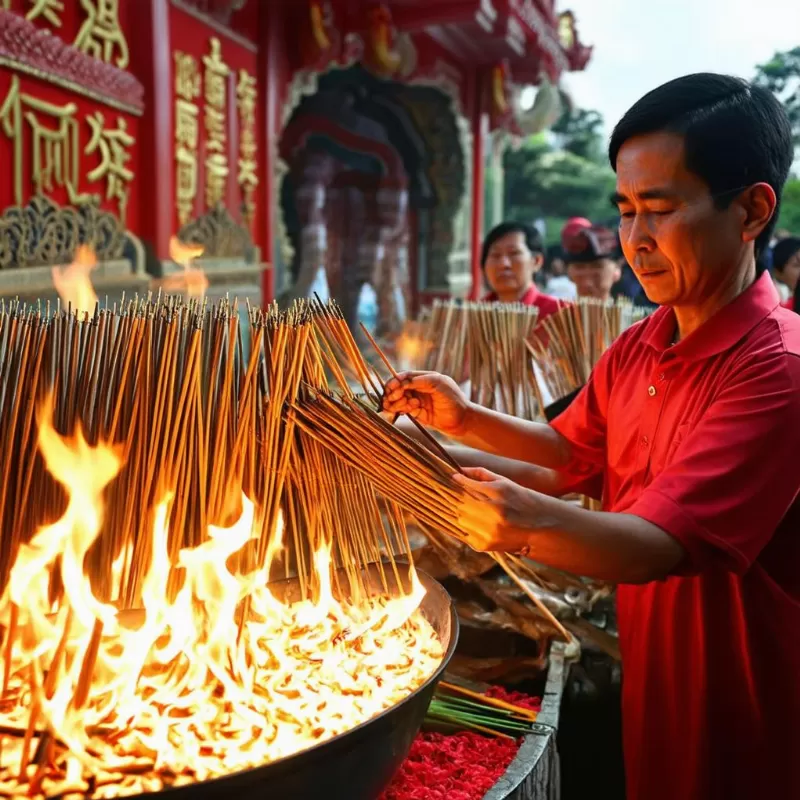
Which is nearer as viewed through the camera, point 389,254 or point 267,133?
point 267,133

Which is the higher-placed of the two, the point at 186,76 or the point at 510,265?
the point at 186,76

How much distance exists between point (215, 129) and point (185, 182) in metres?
0.56

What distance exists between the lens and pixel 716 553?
1045mm

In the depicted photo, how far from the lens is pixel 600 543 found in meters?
1.01

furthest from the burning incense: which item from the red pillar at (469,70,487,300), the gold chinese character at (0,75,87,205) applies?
the red pillar at (469,70,487,300)

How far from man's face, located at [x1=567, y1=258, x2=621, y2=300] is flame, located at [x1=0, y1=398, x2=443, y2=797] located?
9.50 feet

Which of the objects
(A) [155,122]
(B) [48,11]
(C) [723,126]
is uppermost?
(B) [48,11]

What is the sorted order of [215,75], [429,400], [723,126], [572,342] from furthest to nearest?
1. [215,75]
2. [572,342]
3. [429,400]
4. [723,126]

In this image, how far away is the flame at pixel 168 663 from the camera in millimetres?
978

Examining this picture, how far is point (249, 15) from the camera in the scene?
5.34m

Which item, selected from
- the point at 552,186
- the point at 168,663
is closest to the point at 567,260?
the point at 168,663

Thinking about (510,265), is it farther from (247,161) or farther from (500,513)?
(500,513)

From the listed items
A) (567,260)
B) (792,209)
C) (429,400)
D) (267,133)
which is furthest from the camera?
(792,209)

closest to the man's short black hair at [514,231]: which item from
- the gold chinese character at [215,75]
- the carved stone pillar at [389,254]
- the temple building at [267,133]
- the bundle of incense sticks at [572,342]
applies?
the bundle of incense sticks at [572,342]
